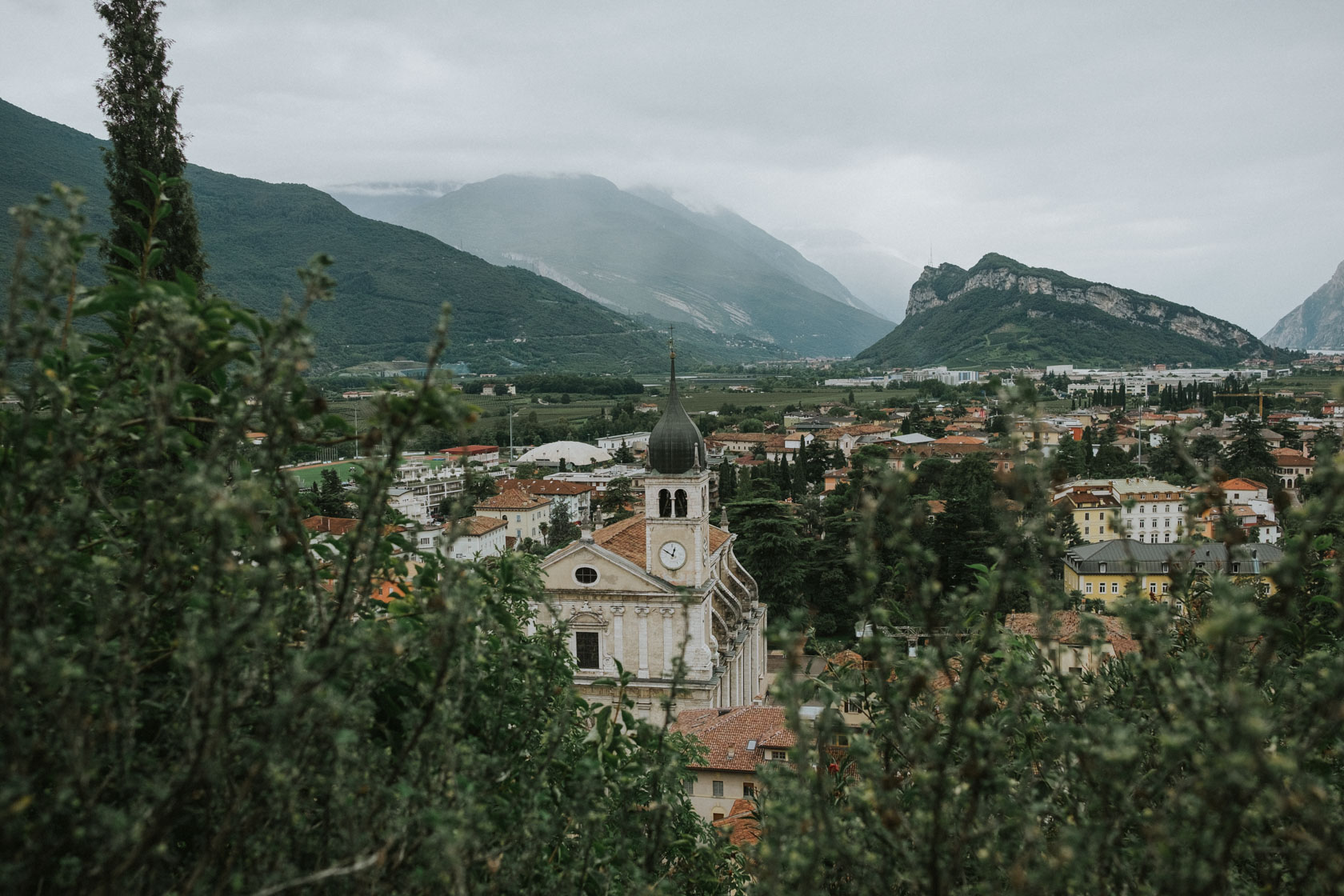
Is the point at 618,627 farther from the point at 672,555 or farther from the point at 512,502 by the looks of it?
the point at 512,502

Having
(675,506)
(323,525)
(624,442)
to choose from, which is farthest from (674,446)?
(624,442)

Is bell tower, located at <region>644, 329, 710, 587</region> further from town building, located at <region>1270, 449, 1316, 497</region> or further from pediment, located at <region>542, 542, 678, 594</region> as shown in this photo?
town building, located at <region>1270, 449, 1316, 497</region>

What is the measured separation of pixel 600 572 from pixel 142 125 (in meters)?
15.3

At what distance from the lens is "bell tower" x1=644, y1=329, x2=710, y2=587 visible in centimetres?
2416

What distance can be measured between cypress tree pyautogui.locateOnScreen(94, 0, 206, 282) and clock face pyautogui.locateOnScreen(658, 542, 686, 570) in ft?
47.2

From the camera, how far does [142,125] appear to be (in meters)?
11.7

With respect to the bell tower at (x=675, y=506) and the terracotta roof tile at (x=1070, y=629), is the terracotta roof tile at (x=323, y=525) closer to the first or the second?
the terracotta roof tile at (x=1070, y=629)

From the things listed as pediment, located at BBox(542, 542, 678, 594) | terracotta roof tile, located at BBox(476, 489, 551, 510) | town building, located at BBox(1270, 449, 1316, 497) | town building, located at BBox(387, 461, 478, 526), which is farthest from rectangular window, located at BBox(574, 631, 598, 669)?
town building, located at BBox(1270, 449, 1316, 497)

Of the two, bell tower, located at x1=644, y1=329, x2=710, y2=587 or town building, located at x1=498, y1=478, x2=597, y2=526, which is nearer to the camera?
bell tower, located at x1=644, y1=329, x2=710, y2=587

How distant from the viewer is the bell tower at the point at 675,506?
79.3 feet

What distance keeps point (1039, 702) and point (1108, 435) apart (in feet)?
286

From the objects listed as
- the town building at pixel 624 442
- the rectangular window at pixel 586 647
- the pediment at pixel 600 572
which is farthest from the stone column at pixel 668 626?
the town building at pixel 624 442

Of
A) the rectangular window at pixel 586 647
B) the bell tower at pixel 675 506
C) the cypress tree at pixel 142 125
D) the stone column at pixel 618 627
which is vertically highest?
the cypress tree at pixel 142 125

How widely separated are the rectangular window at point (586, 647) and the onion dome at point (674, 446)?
4836mm
